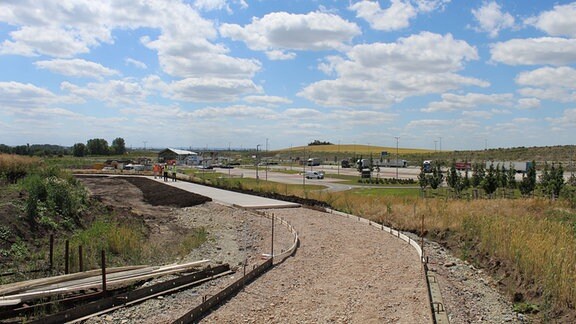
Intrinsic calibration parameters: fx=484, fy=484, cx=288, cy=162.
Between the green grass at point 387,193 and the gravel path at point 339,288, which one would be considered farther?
the green grass at point 387,193

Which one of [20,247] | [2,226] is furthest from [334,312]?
[2,226]

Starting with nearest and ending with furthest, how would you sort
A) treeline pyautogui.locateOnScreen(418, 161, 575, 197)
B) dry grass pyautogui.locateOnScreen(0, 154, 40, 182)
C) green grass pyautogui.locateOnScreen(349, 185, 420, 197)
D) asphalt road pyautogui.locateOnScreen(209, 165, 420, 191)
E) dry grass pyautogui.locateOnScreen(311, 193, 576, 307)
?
dry grass pyautogui.locateOnScreen(311, 193, 576, 307) → dry grass pyautogui.locateOnScreen(0, 154, 40, 182) → treeline pyautogui.locateOnScreen(418, 161, 575, 197) → green grass pyautogui.locateOnScreen(349, 185, 420, 197) → asphalt road pyautogui.locateOnScreen(209, 165, 420, 191)

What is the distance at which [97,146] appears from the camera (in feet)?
401

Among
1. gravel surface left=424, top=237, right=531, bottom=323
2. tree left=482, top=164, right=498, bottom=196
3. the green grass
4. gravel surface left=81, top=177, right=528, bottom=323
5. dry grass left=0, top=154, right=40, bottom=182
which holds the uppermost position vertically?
dry grass left=0, top=154, right=40, bottom=182

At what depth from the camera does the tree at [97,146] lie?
12119cm

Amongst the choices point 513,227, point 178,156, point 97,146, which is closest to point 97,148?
point 97,146

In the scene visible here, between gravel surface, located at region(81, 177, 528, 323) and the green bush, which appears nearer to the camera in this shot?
gravel surface, located at region(81, 177, 528, 323)

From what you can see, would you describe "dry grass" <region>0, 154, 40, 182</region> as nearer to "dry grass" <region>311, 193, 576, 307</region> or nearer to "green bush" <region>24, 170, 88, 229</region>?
"green bush" <region>24, 170, 88, 229</region>

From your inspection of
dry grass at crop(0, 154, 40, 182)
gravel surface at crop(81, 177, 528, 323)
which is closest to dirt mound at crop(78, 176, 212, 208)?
dry grass at crop(0, 154, 40, 182)

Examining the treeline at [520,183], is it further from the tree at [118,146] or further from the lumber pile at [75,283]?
the tree at [118,146]

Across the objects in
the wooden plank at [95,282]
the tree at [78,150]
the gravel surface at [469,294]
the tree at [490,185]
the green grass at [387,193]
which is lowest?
the gravel surface at [469,294]

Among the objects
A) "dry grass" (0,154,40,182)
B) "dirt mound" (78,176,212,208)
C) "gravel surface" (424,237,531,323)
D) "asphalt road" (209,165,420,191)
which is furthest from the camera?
"asphalt road" (209,165,420,191)

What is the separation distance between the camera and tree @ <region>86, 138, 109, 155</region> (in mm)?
121188

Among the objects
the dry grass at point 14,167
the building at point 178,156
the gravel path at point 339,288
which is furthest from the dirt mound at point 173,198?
the building at point 178,156
